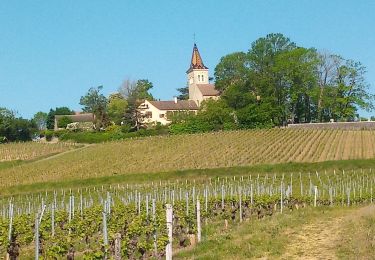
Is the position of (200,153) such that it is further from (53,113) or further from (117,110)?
(53,113)

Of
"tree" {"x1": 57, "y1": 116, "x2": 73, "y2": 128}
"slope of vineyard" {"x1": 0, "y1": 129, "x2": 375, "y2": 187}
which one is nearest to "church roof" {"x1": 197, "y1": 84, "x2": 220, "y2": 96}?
"tree" {"x1": 57, "y1": 116, "x2": 73, "y2": 128}

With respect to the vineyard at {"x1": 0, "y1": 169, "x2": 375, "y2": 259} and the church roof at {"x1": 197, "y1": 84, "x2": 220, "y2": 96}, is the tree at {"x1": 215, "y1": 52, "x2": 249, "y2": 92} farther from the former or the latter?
the vineyard at {"x1": 0, "y1": 169, "x2": 375, "y2": 259}

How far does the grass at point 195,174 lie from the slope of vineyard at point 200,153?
6.74ft

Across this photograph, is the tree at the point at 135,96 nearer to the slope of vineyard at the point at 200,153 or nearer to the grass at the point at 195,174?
the slope of vineyard at the point at 200,153

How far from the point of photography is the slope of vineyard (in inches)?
1943

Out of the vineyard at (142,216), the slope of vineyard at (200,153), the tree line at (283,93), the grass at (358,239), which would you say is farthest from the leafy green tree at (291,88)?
the grass at (358,239)

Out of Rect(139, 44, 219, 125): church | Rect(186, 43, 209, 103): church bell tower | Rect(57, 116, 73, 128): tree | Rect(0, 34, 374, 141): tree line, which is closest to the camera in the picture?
Rect(0, 34, 374, 141): tree line

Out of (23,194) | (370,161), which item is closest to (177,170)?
(23,194)

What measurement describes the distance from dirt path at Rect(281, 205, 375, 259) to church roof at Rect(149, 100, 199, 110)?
99090 mm

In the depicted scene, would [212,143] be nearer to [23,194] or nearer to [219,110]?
[23,194]

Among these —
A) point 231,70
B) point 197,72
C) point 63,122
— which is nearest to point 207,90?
point 197,72

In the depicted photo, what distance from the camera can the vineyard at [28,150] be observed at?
71.6 m

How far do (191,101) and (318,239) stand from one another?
11055 centimetres

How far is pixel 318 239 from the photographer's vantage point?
15.7 m
